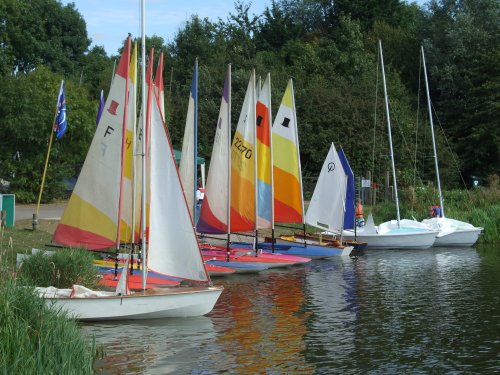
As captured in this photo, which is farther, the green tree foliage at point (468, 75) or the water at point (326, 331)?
the green tree foliage at point (468, 75)

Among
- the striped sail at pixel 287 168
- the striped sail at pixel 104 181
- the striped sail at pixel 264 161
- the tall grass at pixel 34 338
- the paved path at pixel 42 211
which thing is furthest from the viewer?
the paved path at pixel 42 211

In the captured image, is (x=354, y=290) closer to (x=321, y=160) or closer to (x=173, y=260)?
(x=173, y=260)

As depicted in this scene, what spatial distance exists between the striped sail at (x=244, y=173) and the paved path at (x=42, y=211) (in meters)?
7.47

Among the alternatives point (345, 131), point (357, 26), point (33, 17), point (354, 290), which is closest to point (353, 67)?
point (357, 26)

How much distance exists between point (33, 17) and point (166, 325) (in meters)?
50.2

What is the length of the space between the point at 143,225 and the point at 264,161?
1162 cm

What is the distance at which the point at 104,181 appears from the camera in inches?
663

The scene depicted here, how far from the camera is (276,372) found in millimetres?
11859

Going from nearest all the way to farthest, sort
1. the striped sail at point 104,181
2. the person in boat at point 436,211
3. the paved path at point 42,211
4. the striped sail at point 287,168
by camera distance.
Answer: the striped sail at point 104,181
the striped sail at point 287,168
the paved path at point 42,211
the person in boat at point 436,211

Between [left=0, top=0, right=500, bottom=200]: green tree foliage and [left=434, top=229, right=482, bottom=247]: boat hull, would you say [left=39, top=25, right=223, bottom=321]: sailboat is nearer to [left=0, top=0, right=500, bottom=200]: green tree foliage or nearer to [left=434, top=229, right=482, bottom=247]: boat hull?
[left=434, top=229, right=482, bottom=247]: boat hull

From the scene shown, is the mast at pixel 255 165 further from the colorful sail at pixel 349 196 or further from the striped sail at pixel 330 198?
the colorful sail at pixel 349 196

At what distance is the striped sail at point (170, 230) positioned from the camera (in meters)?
15.1

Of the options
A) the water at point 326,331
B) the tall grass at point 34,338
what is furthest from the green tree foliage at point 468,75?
the tall grass at point 34,338

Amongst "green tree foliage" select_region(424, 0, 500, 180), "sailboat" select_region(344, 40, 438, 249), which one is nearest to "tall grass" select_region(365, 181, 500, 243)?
"sailboat" select_region(344, 40, 438, 249)
